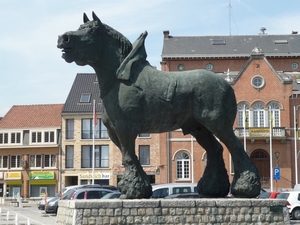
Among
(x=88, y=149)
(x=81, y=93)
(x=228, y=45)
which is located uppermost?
(x=228, y=45)

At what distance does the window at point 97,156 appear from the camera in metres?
53.0

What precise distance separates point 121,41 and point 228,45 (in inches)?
1978

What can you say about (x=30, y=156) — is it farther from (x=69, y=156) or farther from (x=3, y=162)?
(x=69, y=156)

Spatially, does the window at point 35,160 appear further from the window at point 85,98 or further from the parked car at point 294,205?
the parked car at point 294,205

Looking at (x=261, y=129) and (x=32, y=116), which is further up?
(x=32, y=116)

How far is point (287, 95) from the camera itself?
49.6m

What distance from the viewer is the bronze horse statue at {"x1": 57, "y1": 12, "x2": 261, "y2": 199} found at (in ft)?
35.6

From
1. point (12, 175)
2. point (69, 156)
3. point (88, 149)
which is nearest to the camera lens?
point (88, 149)

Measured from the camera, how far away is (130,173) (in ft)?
35.3

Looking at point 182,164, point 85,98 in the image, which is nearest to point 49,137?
point 85,98

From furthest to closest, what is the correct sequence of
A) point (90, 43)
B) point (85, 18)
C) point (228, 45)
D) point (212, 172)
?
point (228, 45)
point (212, 172)
point (85, 18)
point (90, 43)

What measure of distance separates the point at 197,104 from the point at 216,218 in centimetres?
241

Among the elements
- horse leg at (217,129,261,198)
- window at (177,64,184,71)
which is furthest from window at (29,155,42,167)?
horse leg at (217,129,261,198)

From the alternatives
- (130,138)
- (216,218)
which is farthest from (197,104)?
(216,218)
